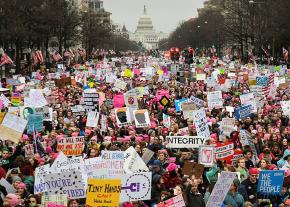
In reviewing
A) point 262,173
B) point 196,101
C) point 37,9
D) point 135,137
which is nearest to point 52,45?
point 37,9

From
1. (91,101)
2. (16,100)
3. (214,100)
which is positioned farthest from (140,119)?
(16,100)

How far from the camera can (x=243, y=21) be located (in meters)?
82.6

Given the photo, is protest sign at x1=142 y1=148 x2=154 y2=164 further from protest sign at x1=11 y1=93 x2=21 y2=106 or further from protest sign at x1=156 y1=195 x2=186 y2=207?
protest sign at x1=11 y1=93 x2=21 y2=106

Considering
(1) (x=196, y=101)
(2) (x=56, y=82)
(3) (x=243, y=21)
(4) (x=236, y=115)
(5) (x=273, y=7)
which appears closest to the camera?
(4) (x=236, y=115)

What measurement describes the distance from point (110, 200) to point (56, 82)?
77.2 feet

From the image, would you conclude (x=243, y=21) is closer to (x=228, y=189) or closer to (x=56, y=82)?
(x=56, y=82)

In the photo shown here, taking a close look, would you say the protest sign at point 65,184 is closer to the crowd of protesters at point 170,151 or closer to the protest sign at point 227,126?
the crowd of protesters at point 170,151

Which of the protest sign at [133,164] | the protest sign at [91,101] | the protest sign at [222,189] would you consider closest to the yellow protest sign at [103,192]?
the protest sign at [222,189]

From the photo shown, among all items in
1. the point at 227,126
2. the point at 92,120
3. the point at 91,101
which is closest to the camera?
the point at 227,126

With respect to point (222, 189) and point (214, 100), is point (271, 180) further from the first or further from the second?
point (214, 100)

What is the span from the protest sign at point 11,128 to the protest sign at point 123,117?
17.8 ft

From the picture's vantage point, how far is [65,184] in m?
11.3

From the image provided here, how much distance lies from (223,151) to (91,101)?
28.9 ft

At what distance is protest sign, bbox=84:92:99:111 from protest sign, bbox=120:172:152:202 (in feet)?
38.9
